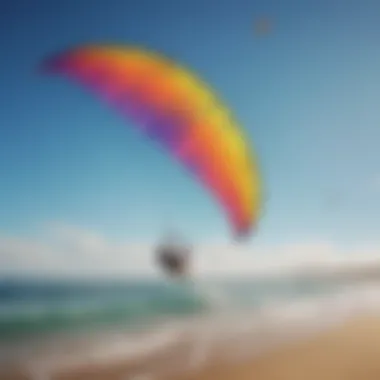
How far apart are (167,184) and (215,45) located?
372 millimetres

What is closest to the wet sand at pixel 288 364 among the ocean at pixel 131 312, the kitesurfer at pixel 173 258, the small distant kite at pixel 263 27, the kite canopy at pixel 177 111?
the ocean at pixel 131 312

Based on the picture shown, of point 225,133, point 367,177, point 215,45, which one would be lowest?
point 367,177

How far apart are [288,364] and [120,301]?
0.43m

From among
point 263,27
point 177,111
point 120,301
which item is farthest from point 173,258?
point 263,27

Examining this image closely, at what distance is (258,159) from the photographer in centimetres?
175

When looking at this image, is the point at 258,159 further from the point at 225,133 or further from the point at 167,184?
the point at 167,184

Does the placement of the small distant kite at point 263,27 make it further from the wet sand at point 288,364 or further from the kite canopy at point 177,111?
the wet sand at point 288,364

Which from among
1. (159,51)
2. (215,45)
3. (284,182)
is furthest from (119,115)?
(284,182)

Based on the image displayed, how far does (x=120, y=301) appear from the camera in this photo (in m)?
1.74

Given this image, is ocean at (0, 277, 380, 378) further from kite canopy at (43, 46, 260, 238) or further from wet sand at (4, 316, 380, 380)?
kite canopy at (43, 46, 260, 238)

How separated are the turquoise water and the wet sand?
0.10 m

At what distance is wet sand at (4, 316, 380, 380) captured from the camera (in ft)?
5.56

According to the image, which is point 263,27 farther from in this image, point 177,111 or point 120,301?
point 120,301

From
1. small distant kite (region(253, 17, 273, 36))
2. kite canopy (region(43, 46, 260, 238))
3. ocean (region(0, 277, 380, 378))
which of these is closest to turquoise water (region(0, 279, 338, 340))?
ocean (region(0, 277, 380, 378))
